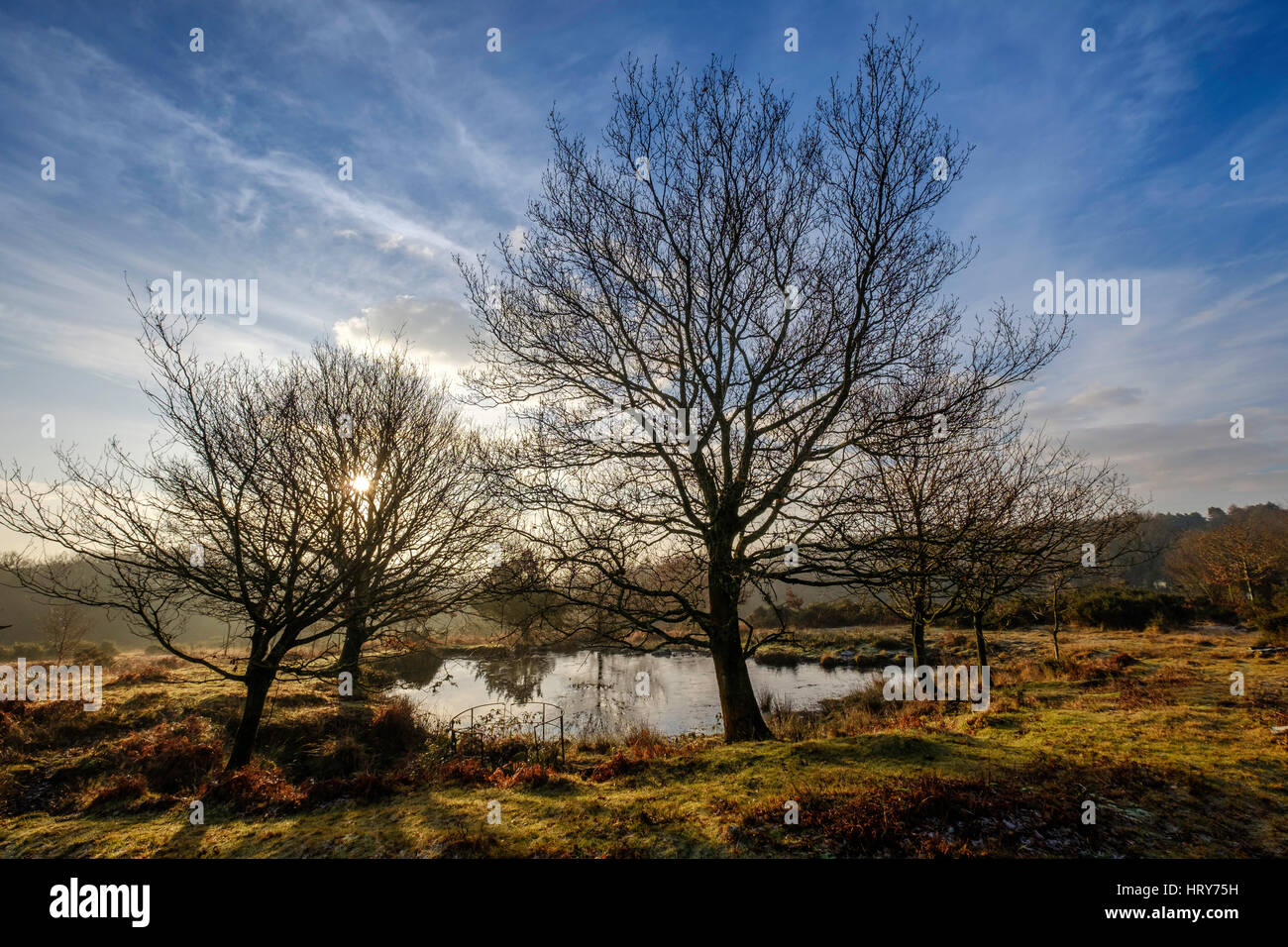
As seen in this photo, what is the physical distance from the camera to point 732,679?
9938 millimetres

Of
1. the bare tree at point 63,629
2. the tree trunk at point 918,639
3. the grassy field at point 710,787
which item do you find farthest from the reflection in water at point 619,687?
the bare tree at point 63,629

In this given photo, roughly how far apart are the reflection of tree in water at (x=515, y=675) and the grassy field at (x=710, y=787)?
8.51 m

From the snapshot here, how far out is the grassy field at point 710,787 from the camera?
5543 mm

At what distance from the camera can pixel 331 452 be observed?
12.5 meters

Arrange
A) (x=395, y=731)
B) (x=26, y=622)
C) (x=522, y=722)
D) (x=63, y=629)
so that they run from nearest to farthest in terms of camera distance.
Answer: (x=395, y=731) → (x=522, y=722) → (x=63, y=629) → (x=26, y=622)

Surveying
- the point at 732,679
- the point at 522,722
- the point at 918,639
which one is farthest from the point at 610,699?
the point at 732,679

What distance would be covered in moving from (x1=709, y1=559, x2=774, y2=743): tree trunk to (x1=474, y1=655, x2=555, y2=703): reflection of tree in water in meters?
13.0

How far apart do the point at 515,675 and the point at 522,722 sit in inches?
491

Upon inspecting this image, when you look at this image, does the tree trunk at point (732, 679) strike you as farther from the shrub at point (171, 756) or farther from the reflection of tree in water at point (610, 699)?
the shrub at point (171, 756)

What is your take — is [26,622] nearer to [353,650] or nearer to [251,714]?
[353,650]

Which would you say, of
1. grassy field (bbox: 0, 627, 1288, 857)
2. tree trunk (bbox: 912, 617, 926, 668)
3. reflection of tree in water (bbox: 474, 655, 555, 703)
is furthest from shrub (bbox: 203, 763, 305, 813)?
tree trunk (bbox: 912, 617, 926, 668)

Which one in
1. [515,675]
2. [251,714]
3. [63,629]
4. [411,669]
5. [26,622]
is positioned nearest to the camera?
[251,714]
